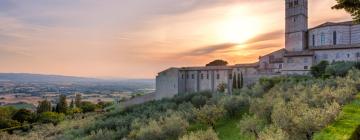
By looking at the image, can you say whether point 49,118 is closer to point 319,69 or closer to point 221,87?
point 221,87

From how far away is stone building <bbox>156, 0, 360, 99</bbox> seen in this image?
143 feet

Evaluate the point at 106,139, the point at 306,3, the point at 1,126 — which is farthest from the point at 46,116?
the point at 306,3

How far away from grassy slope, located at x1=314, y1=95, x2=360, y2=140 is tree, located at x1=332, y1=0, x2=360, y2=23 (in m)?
3.96

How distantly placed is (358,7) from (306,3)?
141ft

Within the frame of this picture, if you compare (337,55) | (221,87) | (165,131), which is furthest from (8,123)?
(337,55)

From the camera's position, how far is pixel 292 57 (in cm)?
4459

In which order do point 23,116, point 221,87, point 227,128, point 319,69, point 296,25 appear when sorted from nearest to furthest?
point 227,128, point 319,69, point 221,87, point 296,25, point 23,116

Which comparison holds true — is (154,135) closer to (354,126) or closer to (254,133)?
(254,133)

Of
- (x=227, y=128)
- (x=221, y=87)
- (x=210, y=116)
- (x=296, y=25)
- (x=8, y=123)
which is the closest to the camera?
(x=227, y=128)

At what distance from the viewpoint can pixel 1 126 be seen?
51062mm

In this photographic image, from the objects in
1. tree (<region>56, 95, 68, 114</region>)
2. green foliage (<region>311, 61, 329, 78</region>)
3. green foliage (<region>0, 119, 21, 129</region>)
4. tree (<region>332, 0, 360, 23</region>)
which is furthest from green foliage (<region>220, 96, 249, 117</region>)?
tree (<region>56, 95, 68, 114</region>)

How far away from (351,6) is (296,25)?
137ft

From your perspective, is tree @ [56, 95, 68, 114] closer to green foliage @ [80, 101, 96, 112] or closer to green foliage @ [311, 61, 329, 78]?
green foliage @ [80, 101, 96, 112]

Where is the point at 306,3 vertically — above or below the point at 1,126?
above
